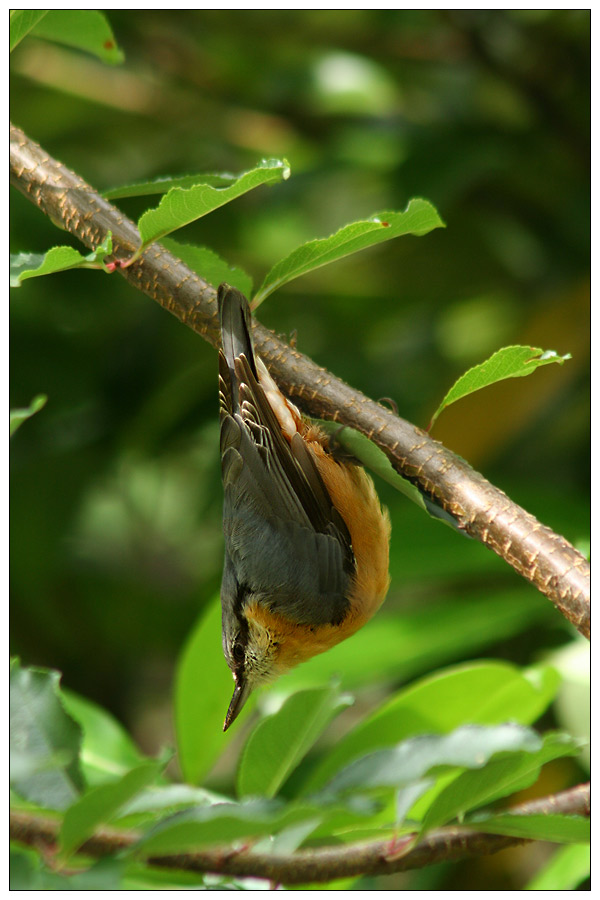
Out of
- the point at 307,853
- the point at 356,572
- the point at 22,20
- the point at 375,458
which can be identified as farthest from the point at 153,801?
the point at 22,20

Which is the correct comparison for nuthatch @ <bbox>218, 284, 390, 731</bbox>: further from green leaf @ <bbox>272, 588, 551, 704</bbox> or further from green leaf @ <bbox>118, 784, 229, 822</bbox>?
green leaf @ <bbox>118, 784, 229, 822</bbox>

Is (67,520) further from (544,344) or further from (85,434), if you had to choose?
(544,344)

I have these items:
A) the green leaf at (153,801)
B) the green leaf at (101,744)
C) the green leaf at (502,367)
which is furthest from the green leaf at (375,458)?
the green leaf at (101,744)

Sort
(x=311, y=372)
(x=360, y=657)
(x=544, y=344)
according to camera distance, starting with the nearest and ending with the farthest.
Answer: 1. (x=311, y=372)
2. (x=360, y=657)
3. (x=544, y=344)

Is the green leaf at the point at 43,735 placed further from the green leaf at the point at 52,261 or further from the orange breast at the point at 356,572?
the orange breast at the point at 356,572

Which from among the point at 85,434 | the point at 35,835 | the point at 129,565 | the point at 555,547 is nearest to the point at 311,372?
the point at 555,547

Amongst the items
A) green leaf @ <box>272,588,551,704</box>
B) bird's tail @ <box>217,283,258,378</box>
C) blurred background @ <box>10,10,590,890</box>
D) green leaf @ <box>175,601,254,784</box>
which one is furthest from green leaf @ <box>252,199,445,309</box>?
blurred background @ <box>10,10,590,890</box>

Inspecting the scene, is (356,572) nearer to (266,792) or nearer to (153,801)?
(266,792)
